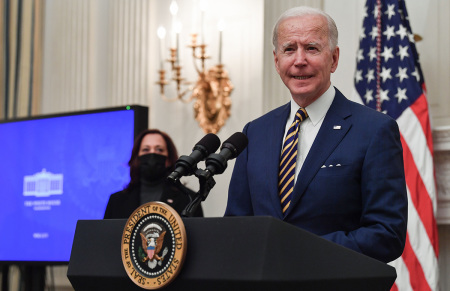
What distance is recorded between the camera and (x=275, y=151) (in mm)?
2248

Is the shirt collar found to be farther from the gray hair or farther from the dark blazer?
the dark blazer

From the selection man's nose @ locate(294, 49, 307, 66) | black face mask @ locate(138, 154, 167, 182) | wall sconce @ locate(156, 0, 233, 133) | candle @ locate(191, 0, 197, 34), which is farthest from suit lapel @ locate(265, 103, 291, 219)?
candle @ locate(191, 0, 197, 34)

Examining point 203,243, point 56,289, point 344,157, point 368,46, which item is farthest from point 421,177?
point 56,289

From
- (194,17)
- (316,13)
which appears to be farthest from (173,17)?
(316,13)

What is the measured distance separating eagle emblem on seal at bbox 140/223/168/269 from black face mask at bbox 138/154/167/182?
10.1 ft

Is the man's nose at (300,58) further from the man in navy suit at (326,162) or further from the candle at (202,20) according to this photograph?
the candle at (202,20)

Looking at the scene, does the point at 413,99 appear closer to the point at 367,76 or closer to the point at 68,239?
the point at 367,76

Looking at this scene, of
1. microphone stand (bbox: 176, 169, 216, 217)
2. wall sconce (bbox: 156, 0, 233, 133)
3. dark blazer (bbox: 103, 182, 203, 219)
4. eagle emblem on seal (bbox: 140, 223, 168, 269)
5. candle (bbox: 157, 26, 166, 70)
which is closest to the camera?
eagle emblem on seal (bbox: 140, 223, 168, 269)

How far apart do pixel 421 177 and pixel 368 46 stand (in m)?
0.93

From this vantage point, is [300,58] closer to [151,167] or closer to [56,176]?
[151,167]

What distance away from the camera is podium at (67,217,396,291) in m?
1.53

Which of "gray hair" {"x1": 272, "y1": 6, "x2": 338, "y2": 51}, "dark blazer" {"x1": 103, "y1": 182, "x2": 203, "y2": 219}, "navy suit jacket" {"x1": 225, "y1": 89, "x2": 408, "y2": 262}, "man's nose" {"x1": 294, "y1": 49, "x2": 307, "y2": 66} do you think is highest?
"gray hair" {"x1": 272, "y1": 6, "x2": 338, "y2": 51}

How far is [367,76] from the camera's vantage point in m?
4.70

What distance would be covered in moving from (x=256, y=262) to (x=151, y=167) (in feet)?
10.7
